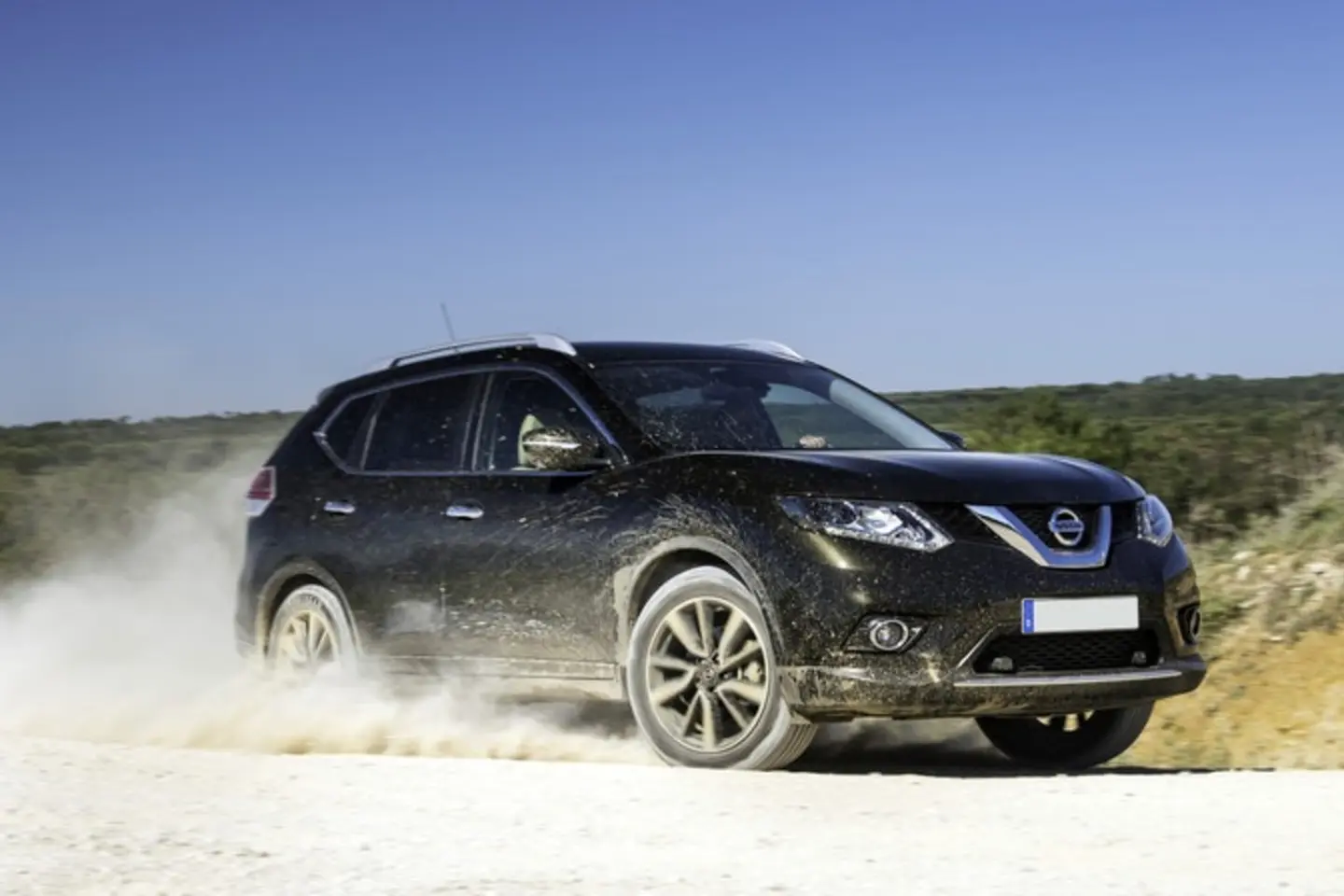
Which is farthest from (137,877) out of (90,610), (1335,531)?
(1335,531)

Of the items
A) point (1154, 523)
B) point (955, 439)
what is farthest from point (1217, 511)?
point (1154, 523)

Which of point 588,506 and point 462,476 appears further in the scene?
point 462,476

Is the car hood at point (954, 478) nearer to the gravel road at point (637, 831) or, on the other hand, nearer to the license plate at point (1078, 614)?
the license plate at point (1078, 614)

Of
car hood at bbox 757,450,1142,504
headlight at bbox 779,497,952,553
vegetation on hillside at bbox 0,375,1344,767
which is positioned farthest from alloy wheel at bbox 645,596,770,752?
vegetation on hillside at bbox 0,375,1344,767

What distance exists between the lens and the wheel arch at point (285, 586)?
33.3ft

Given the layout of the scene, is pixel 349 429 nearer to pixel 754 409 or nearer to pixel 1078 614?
pixel 754 409

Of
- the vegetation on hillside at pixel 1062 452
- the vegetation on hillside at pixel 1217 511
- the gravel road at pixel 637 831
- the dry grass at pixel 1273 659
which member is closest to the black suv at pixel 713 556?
the gravel road at pixel 637 831

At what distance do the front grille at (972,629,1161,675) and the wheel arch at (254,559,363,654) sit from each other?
11.0 feet

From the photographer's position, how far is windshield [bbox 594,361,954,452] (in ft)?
29.8

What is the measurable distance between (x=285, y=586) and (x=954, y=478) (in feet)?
12.4

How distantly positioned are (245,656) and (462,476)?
1879mm

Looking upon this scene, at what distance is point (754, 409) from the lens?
370 inches

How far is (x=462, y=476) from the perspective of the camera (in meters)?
9.54

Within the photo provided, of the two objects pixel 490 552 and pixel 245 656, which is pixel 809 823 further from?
pixel 245 656
